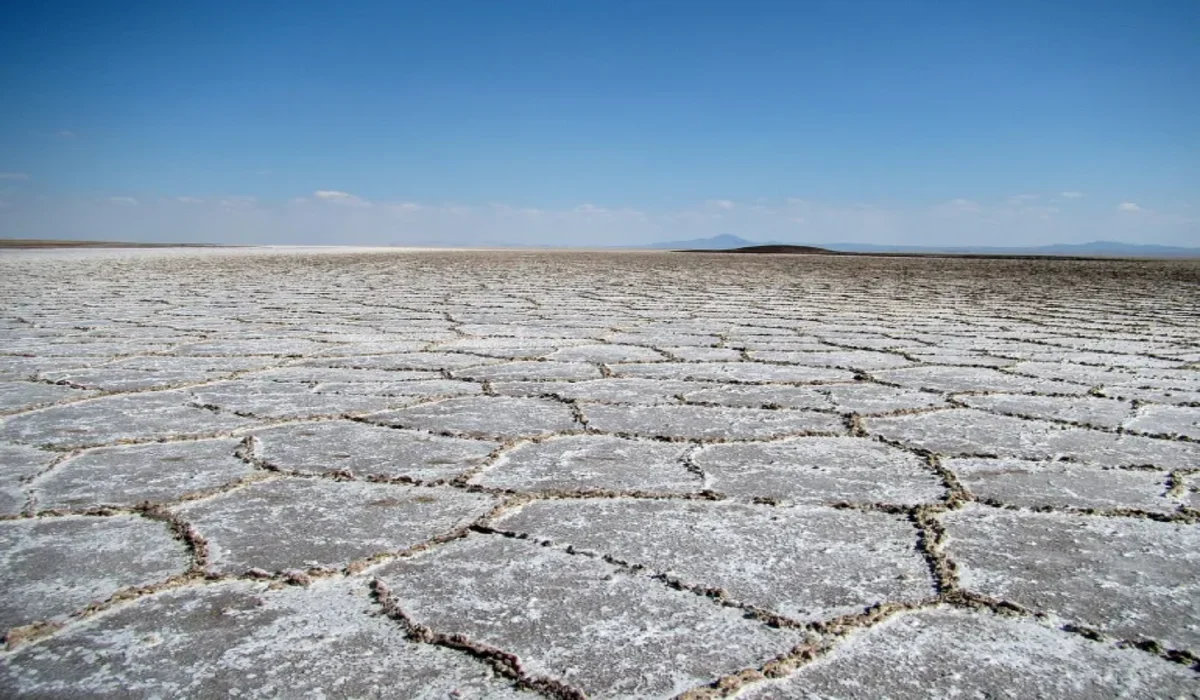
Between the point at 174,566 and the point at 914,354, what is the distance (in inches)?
98.2

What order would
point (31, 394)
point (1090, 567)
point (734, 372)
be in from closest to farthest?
point (1090, 567), point (31, 394), point (734, 372)

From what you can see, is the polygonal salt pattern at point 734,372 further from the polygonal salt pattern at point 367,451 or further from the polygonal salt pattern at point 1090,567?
the polygonal salt pattern at point 1090,567

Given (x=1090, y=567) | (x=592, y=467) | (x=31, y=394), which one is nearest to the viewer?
(x=1090, y=567)

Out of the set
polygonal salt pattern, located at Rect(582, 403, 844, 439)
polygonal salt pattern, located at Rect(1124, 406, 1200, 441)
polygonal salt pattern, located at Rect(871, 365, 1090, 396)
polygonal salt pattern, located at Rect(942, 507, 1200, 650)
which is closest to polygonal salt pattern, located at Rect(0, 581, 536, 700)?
polygonal salt pattern, located at Rect(942, 507, 1200, 650)

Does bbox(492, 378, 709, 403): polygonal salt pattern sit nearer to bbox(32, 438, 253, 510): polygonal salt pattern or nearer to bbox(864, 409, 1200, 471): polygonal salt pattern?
bbox(864, 409, 1200, 471): polygonal salt pattern

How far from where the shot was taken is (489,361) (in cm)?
279

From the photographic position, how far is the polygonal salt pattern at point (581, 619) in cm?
85

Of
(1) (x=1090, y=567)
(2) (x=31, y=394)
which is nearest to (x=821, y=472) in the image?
(1) (x=1090, y=567)

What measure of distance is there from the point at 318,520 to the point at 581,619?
0.48 metres

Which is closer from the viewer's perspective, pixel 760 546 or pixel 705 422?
pixel 760 546

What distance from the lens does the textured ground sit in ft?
2.82

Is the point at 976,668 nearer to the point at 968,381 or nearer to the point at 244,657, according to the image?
the point at 244,657

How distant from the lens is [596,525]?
4.09 ft

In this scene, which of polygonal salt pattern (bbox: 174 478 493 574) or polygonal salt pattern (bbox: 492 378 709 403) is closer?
polygonal salt pattern (bbox: 174 478 493 574)
